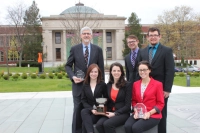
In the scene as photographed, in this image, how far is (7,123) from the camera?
6102 mm

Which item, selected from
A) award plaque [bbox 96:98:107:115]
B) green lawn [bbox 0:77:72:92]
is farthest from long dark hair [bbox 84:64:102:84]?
green lawn [bbox 0:77:72:92]

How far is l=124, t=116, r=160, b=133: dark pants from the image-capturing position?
12.0 feet

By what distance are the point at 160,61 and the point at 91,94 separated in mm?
1329

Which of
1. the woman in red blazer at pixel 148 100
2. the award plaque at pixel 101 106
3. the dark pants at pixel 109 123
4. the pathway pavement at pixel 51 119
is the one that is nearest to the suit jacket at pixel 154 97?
the woman in red blazer at pixel 148 100

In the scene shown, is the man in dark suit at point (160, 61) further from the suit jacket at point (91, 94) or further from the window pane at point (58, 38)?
the window pane at point (58, 38)

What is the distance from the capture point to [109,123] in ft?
12.6

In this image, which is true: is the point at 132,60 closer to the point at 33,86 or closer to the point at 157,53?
the point at 157,53

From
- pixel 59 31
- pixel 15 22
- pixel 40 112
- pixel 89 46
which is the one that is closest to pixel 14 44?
pixel 15 22

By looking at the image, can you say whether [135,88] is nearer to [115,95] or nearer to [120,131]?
[115,95]

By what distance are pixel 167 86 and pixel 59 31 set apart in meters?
52.8

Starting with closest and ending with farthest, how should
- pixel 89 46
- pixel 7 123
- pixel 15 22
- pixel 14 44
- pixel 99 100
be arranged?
pixel 99 100
pixel 89 46
pixel 7 123
pixel 15 22
pixel 14 44

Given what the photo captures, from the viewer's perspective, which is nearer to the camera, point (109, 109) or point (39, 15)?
point (109, 109)

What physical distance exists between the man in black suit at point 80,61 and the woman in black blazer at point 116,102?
1.70 feet

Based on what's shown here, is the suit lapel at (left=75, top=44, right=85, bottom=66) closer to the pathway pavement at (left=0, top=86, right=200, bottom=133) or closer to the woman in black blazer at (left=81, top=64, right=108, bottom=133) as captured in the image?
the woman in black blazer at (left=81, top=64, right=108, bottom=133)
